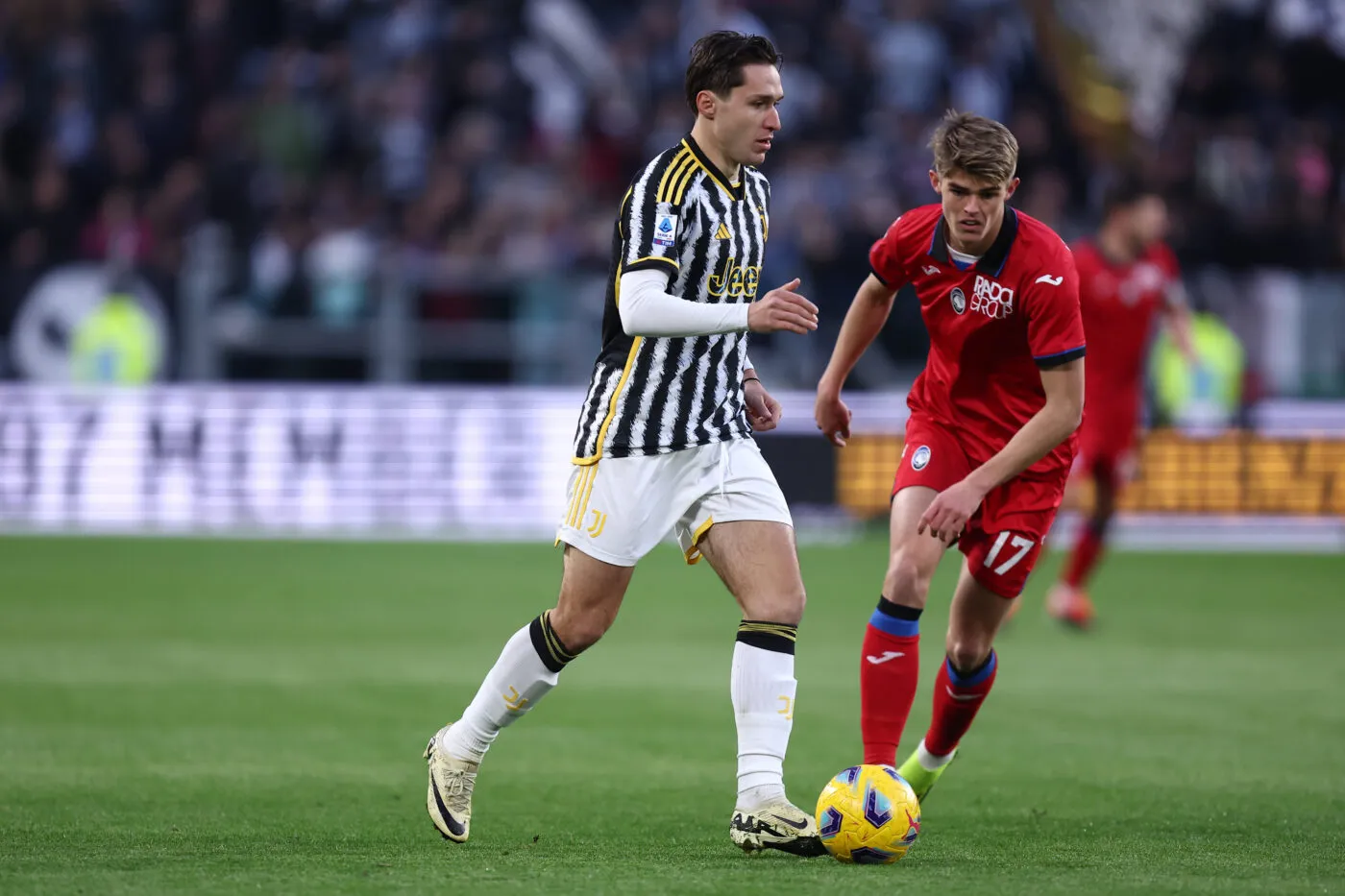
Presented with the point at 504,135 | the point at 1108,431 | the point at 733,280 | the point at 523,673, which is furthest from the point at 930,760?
the point at 504,135

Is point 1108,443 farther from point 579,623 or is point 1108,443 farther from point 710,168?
point 579,623

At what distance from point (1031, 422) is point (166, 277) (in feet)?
39.5

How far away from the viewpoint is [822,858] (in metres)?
5.27

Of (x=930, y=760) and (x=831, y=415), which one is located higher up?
(x=831, y=415)

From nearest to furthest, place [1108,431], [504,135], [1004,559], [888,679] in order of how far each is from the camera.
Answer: [888,679]
[1004,559]
[1108,431]
[504,135]

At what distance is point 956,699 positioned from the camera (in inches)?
233

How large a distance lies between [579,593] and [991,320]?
1.53 metres

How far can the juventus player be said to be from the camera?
5.31 meters

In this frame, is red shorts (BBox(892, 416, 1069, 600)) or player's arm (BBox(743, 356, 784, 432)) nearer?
player's arm (BBox(743, 356, 784, 432))

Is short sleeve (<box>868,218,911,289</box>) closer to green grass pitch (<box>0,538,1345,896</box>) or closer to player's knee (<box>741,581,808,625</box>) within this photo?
player's knee (<box>741,581,808,625</box>)

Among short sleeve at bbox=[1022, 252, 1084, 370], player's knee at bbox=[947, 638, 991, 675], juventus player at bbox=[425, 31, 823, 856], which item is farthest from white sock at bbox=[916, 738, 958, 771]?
short sleeve at bbox=[1022, 252, 1084, 370]

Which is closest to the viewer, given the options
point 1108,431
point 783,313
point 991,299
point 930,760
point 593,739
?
point 783,313

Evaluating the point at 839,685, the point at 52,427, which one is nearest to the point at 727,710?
the point at 839,685

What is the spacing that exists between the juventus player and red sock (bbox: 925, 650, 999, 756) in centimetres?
75
